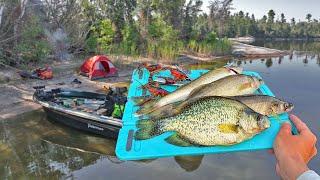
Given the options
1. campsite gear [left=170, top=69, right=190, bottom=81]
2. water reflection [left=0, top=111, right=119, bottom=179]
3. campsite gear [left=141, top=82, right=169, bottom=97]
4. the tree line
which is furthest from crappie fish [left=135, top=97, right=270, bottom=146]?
the tree line

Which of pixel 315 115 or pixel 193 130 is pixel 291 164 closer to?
pixel 193 130

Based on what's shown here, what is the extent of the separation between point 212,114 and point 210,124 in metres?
0.06

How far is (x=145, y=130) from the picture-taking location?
2.08m

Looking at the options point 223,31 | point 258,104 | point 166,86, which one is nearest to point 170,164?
point 166,86

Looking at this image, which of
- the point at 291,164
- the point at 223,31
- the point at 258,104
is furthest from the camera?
the point at 223,31

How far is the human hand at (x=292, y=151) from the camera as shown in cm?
167

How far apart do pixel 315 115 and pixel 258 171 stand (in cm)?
651

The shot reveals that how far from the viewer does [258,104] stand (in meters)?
2.28

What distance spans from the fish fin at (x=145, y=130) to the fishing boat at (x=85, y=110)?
25.0 ft

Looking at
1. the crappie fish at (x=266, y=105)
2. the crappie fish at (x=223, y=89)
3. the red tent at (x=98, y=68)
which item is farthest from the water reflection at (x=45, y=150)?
the crappie fish at (x=266, y=105)

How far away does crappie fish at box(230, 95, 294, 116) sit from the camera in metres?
2.25

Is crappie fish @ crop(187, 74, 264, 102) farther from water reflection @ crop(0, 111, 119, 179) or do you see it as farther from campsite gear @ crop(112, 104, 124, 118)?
campsite gear @ crop(112, 104, 124, 118)

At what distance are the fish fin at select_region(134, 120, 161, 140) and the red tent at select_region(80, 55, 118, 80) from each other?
17472mm

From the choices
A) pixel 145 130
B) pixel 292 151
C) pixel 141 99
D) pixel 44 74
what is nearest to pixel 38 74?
pixel 44 74
